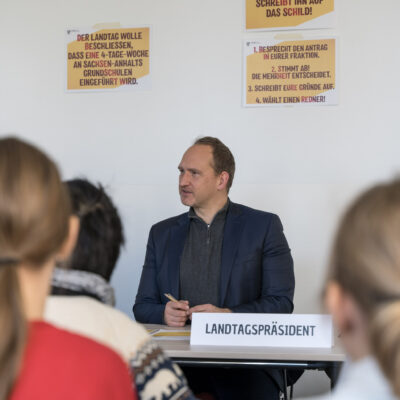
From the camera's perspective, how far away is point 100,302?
54.8 inches

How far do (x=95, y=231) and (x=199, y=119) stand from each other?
235 cm

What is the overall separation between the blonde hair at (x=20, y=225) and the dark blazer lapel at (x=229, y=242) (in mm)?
2215

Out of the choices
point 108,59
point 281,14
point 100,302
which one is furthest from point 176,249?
point 100,302

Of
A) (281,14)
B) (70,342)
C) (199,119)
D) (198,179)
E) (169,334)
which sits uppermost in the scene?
(281,14)

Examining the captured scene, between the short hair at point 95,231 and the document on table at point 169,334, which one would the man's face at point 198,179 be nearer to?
the document on table at point 169,334

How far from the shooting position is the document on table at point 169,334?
243cm

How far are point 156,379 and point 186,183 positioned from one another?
6.63 ft

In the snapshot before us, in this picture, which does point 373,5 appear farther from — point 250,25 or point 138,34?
point 138,34

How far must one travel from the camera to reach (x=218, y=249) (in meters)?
3.21

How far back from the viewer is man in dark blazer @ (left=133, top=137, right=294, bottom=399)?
3064mm

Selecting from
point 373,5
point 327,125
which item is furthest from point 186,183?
point 373,5

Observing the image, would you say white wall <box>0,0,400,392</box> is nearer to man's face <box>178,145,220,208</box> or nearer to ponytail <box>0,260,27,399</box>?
man's face <box>178,145,220,208</box>

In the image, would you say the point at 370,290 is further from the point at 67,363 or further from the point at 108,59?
the point at 108,59

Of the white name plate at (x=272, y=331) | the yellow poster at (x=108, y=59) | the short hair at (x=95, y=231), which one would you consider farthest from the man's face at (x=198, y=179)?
the short hair at (x=95, y=231)
